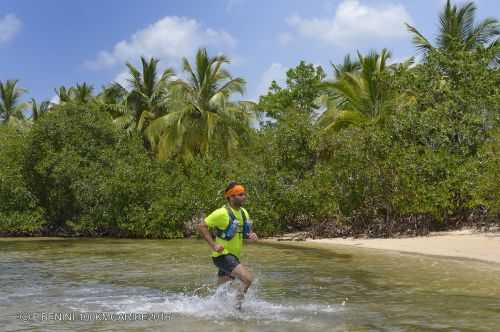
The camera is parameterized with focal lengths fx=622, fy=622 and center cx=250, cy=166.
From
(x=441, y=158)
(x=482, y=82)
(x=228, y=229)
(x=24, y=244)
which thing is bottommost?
(x=24, y=244)

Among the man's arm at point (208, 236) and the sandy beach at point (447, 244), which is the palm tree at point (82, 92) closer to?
the sandy beach at point (447, 244)

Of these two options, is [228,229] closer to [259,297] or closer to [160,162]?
[259,297]

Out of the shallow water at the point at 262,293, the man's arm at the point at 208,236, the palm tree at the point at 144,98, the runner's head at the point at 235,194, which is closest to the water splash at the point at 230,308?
the shallow water at the point at 262,293

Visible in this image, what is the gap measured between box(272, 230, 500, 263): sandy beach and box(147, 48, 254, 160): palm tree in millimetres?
12382

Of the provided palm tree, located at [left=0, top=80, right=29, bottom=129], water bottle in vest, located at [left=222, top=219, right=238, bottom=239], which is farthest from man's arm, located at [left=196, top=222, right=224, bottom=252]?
palm tree, located at [left=0, top=80, right=29, bottom=129]

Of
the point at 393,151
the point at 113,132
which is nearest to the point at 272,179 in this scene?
the point at 393,151

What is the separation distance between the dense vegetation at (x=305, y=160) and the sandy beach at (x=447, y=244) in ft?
2.94

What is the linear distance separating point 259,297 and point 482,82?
16.7 metres

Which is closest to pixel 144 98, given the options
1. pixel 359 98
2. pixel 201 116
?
pixel 201 116

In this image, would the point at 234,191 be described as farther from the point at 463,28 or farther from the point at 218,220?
the point at 463,28

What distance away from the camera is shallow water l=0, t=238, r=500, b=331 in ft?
26.2

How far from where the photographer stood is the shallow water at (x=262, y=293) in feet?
26.2

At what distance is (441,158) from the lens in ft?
67.1

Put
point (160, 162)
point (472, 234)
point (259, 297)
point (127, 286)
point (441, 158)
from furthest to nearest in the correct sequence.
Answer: point (160, 162)
point (441, 158)
point (472, 234)
point (127, 286)
point (259, 297)
